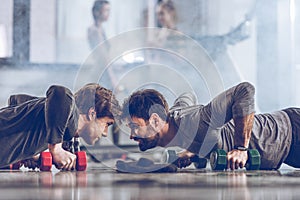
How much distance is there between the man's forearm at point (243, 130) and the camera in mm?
2504

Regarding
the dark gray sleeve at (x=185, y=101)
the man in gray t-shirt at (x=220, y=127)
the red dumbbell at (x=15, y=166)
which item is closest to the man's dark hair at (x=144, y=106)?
the man in gray t-shirt at (x=220, y=127)

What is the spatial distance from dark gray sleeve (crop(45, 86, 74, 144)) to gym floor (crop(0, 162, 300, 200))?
0.16 meters

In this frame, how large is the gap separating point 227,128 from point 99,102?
57 cm

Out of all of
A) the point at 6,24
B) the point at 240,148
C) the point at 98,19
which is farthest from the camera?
the point at 98,19

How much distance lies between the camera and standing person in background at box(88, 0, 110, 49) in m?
3.75

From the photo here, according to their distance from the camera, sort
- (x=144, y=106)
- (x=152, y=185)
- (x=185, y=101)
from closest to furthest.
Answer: (x=152, y=185), (x=144, y=106), (x=185, y=101)

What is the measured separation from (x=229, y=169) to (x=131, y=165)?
43 centimetres

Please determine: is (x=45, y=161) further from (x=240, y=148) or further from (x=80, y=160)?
(x=240, y=148)

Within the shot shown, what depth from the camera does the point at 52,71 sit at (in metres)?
3.57

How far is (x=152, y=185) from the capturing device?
1893 mm

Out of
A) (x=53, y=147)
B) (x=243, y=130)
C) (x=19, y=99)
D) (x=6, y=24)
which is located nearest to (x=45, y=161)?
(x=53, y=147)

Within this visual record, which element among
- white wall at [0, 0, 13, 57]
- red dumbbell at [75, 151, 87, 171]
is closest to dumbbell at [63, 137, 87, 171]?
red dumbbell at [75, 151, 87, 171]

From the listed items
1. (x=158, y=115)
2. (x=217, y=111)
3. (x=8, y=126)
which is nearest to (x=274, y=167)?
(x=217, y=111)

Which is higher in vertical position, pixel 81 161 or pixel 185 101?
pixel 185 101
